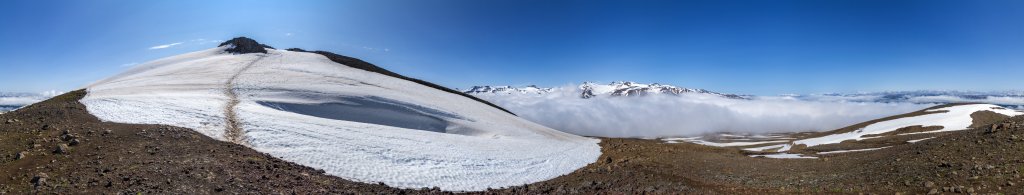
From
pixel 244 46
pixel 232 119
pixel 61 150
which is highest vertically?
pixel 244 46

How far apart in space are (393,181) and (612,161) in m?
16.2

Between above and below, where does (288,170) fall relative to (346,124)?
below

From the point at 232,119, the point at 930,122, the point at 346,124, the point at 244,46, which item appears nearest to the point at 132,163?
the point at 232,119

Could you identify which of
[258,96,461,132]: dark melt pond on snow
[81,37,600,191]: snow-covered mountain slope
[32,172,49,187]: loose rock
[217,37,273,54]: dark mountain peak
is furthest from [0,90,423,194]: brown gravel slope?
[217,37,273,54]: dark mountain peak

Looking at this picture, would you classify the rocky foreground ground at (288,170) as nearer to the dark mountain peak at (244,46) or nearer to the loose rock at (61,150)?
the loose rock at (61,150)

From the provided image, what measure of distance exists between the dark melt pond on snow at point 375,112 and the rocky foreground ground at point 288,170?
16.7m

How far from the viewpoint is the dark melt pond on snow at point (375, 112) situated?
1671 inches

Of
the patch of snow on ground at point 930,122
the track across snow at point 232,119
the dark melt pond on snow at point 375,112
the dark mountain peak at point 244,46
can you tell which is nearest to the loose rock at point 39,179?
the track across snow at point 232,119

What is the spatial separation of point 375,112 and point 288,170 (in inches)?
992

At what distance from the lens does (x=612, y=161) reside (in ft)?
107

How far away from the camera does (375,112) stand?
45.9m

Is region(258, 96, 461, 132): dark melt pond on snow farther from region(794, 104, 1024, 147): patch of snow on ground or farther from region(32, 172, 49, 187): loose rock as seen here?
region(794, 104, 1024, 147): patch of snow on ground

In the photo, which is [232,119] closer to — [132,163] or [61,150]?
[61,150]

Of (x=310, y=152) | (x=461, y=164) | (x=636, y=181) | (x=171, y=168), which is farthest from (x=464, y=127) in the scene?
(x=171, y=168)
